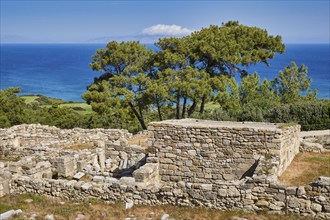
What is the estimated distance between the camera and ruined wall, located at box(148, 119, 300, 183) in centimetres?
1291

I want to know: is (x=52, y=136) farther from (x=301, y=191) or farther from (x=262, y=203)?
(x=301, y=191)

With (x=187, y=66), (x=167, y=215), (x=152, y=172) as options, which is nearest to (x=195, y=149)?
(x=152, y=172)

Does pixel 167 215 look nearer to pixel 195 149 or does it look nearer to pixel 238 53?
pixel 195 149

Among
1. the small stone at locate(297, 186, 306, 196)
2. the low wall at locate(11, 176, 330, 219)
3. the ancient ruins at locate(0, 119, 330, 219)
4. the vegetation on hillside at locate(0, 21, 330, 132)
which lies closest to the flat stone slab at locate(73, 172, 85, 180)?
the ancient ruins at locate(0, 119, 330, 219)

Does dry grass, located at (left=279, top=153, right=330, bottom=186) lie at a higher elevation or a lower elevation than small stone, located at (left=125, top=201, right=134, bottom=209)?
higher

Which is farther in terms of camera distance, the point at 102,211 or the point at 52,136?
the point at 52,136

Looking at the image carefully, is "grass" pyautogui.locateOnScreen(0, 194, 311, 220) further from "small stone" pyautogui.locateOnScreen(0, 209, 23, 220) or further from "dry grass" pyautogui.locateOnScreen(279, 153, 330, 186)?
"dry grass" pyautogui.locateOnScreen(279, 153, 330, 186)

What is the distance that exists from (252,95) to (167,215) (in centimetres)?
2436

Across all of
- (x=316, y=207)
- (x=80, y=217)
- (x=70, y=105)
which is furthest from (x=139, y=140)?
(x=70, y=105)

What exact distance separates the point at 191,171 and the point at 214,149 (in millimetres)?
1233

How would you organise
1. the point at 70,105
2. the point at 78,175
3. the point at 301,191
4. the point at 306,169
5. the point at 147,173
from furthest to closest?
the point at 70,105, the point at 78,175, the point at 306,169, the point at 147,173, the point at 301,191

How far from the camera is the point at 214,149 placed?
13531 mm

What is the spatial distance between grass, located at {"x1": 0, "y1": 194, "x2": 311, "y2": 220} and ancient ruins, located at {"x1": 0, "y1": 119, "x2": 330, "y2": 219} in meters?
0.25

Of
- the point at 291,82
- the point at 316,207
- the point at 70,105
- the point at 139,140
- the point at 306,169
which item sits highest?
the point at 291,82
